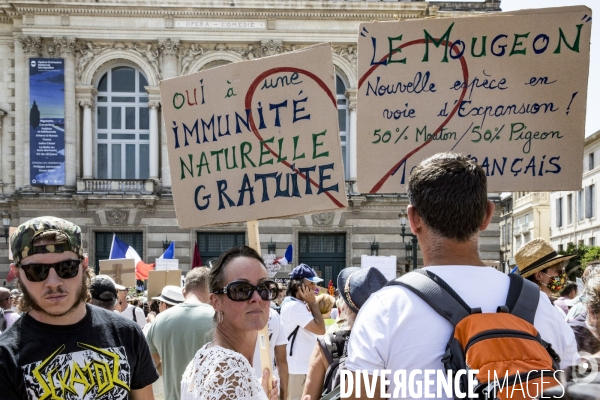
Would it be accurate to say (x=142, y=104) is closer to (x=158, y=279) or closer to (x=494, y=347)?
(x=158, y=279)

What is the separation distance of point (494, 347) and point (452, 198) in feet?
1.68

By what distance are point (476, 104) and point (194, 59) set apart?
24.6 m

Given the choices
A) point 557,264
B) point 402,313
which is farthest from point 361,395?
point 557,264

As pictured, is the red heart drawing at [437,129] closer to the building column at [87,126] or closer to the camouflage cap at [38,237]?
the camouflage cap at [38,237]

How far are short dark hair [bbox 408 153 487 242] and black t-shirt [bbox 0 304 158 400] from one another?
58.1 inches

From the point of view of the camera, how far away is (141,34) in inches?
1109

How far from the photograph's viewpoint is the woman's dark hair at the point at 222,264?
3.22m

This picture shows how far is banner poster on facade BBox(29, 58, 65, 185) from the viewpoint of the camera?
27344mm

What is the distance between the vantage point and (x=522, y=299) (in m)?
2.36

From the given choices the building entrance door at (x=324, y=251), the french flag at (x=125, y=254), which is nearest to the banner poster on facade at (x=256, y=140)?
the french flag at (x=125, y=254)

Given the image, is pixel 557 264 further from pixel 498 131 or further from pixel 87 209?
pixel 87 209

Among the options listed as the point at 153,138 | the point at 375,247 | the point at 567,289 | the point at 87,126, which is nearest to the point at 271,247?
the point at 375,247

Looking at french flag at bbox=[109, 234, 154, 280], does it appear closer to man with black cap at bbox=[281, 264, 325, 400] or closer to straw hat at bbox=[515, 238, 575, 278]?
man with black cap at bbox=[281, 264, 325, 400]

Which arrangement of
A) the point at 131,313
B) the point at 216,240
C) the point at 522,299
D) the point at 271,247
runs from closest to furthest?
the point at 522,299
the point at 131,313
the point at 271,247
the point at 216,240
